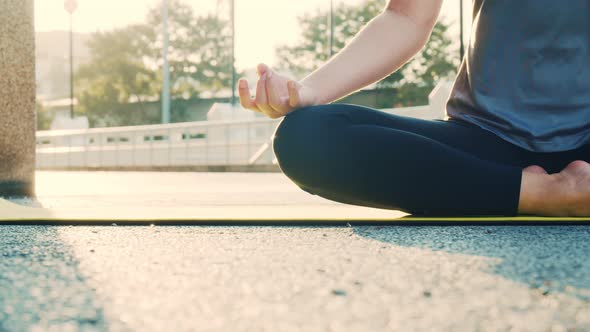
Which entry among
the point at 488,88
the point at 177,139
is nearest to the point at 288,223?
the point at 488,88

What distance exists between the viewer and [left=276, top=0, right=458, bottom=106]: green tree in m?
23.7

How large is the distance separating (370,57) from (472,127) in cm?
29

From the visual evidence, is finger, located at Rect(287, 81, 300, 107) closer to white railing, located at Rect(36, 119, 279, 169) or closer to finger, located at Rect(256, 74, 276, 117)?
finger, located at Rect(256, 74, 276, 117)

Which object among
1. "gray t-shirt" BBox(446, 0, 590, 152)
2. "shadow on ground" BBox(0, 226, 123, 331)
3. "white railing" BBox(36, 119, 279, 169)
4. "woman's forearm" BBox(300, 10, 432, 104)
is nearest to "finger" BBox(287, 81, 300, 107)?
"woman's forearm" BBox(300, 10, 432, 104)

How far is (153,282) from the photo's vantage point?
829mm

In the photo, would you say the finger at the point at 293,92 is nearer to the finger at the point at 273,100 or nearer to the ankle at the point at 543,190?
the finger at the point at 273,100

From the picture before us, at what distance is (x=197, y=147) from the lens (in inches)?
452

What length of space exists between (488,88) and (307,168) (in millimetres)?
457

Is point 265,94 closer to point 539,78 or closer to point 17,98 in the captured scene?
point 539,78

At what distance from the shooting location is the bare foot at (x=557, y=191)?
4.71ft

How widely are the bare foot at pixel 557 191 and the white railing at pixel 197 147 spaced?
331 inches

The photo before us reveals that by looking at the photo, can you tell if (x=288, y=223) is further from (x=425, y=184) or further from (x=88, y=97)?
(x=88, y=97)

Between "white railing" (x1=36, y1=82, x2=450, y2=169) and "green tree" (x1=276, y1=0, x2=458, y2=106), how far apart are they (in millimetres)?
11739

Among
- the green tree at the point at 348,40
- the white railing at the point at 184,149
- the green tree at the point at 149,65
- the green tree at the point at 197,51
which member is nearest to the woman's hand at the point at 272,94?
the white railing at the point at 184,149
